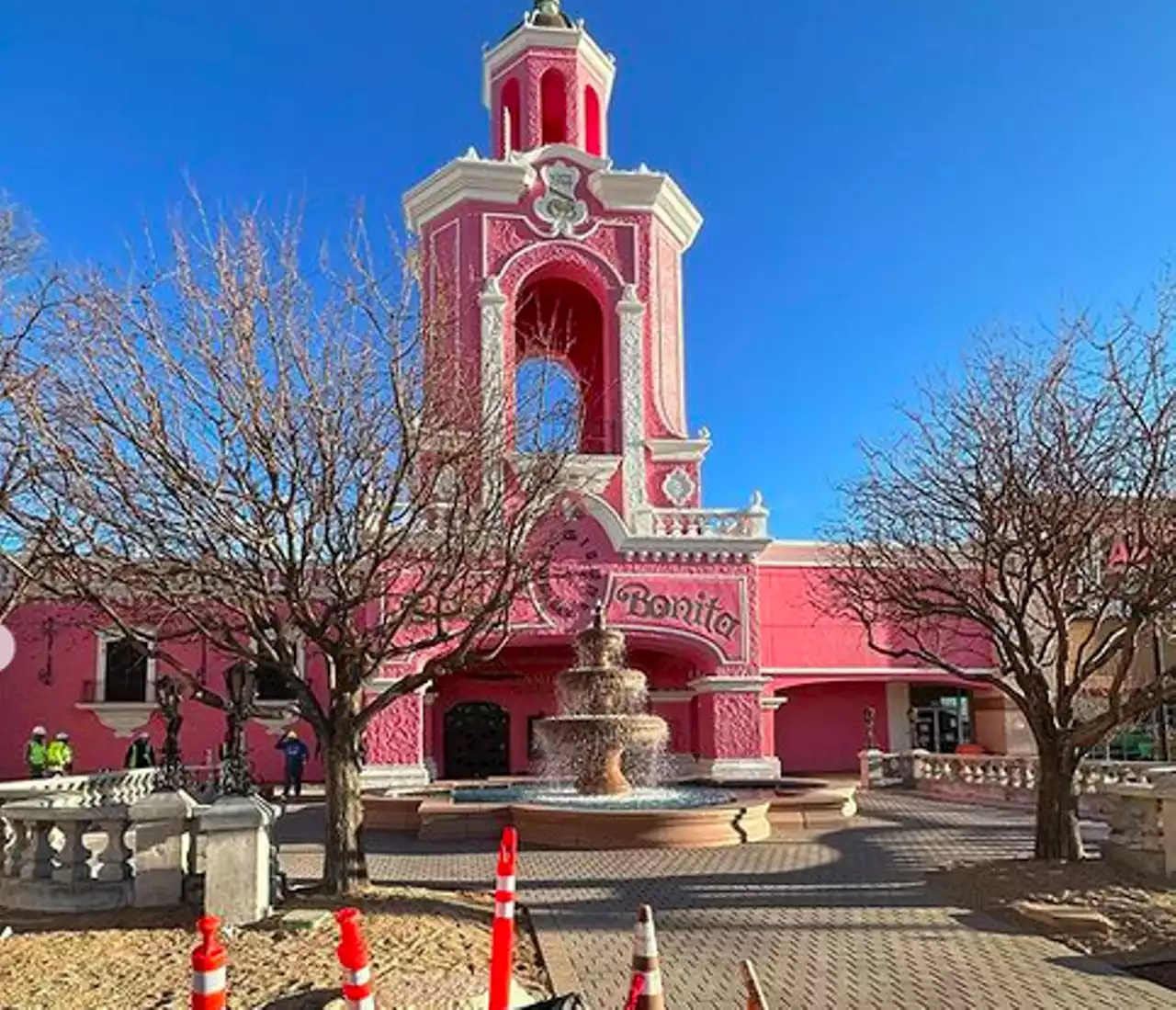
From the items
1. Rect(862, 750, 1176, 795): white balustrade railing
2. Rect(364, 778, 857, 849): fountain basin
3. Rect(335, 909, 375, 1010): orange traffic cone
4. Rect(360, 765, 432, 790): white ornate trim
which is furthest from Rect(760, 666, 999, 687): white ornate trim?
Rect(335, 909, 375, 1010): orange traffic cone

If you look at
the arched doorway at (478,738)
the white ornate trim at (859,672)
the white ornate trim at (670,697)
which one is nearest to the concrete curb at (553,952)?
the white ornate trim at (670,697)

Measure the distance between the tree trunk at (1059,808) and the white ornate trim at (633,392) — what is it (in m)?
16.0

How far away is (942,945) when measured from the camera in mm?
9078

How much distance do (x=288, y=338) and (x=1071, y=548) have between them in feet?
28.3

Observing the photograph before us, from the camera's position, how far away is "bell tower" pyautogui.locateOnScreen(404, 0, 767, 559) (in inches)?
1104

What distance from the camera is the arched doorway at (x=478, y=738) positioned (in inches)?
1205

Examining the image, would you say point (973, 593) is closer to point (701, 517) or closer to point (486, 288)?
→ point (701, 517)

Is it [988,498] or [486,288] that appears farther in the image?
[486,288]

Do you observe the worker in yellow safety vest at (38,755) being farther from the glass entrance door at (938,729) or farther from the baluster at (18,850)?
the glass entrance door at (938,729)

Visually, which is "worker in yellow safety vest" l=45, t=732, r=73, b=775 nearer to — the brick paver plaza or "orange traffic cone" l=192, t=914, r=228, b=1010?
the brick paver plaza

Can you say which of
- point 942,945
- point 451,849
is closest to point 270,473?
point 942,945

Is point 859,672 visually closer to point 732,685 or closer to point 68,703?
point 732,685

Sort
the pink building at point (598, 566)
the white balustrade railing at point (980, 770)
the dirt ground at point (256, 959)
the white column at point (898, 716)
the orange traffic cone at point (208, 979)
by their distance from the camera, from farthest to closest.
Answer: the white column at point (898, 716) < the pink building at point (598, 566) < the white balustrade railing at point (980, 770) < the dirt ground at point (256, 959) < the orange traffic cone at point (208, 979)

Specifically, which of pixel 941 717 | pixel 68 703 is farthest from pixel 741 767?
pixel 68 703
